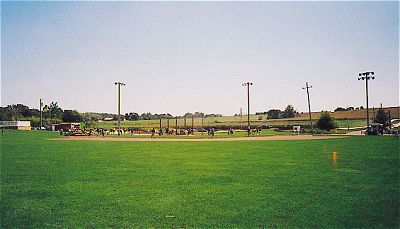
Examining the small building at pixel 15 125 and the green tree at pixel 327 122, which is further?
the small building at pixel 15 125

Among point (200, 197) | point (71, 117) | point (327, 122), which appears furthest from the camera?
point (71, 117)

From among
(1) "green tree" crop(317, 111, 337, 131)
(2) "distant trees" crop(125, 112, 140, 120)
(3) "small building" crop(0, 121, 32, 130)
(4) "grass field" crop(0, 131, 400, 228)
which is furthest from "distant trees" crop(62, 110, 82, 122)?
(4) "grass field" crop(0, 131, 400, 228)

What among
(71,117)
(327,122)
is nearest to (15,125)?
(71,117)

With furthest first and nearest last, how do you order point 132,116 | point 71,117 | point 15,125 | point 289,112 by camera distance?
1. point 132,116
2. point 289,112
3. point 71,117
4. point 15,125

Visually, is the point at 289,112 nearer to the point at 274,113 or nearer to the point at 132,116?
the point at 274,113

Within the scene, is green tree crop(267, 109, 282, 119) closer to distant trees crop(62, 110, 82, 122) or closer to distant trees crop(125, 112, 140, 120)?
distant trees crop(125, 112, 140, 120)

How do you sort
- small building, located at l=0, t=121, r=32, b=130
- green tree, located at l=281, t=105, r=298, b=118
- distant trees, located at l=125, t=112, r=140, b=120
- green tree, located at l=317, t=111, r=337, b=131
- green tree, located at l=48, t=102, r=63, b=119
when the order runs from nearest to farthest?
green tree, located at l=317, t=111, r=337, b=131
small building, located at l=0, t=121, r=32, b=130
green tree, located at l=48, t=102, r=63, b=119
green tree, located at l=281, t=105, r=298, b=118
distant trees, located at l=125, t=112, r=140, b=120

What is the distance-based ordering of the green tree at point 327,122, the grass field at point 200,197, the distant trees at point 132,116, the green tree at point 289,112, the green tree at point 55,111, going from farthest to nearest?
the distant trees at point 132,116 → the green tree at point 289,112 → the green tree at point 55,111 → the green tree at point 327,122 → the grass field at point 200,197

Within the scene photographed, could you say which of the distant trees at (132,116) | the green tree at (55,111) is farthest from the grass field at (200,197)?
the distant trees at (132,116)

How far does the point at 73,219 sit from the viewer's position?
6727mm

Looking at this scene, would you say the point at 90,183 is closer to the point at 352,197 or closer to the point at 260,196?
the point at 260,196

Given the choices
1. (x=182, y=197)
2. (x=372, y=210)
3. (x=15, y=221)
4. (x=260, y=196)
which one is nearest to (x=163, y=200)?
(x=182, y=197)

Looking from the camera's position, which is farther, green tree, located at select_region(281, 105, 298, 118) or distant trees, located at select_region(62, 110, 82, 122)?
green tree, located at select_region(281, 105, 298, 118)

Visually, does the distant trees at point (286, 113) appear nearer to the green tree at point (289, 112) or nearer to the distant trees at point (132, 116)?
the green tree at point (289, 112)
